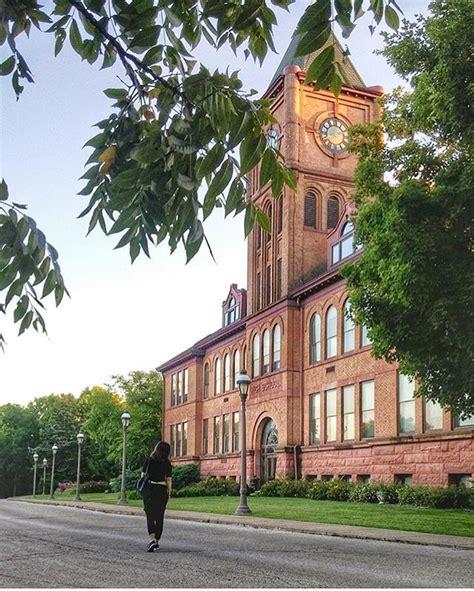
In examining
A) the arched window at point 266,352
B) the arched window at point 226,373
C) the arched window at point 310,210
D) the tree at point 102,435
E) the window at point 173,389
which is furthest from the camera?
the tree at point 102,435

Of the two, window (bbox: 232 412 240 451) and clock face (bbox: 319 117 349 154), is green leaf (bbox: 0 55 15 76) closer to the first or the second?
clock face (bbox: 319 117 349 154)

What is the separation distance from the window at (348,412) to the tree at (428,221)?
51.7 ft

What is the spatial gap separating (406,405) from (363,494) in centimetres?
394

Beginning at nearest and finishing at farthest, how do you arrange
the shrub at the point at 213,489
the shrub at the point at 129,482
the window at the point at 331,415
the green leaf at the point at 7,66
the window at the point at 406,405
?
the green leaf at the point at 7,66, the window at the point at 406,405, the window at the point at 331,415, the shrub at the point at 213,489, the shrub at the point at 129,482

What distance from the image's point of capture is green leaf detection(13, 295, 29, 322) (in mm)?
3068

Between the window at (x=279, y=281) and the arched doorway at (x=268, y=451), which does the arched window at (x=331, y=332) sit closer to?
the window at (x=279, y=281)

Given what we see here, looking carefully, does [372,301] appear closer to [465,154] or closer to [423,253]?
[423,253]

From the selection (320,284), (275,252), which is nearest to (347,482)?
(320,284)

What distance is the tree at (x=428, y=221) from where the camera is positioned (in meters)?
16.3

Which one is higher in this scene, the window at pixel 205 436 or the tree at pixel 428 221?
the tree at pixel 428 221

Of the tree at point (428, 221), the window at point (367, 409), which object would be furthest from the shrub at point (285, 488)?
the tree at point (428, 221)

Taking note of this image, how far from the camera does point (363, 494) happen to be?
96.9ft

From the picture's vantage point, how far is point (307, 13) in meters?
2.49

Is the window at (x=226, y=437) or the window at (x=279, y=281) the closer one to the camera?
the window at (x=279, y=281)
